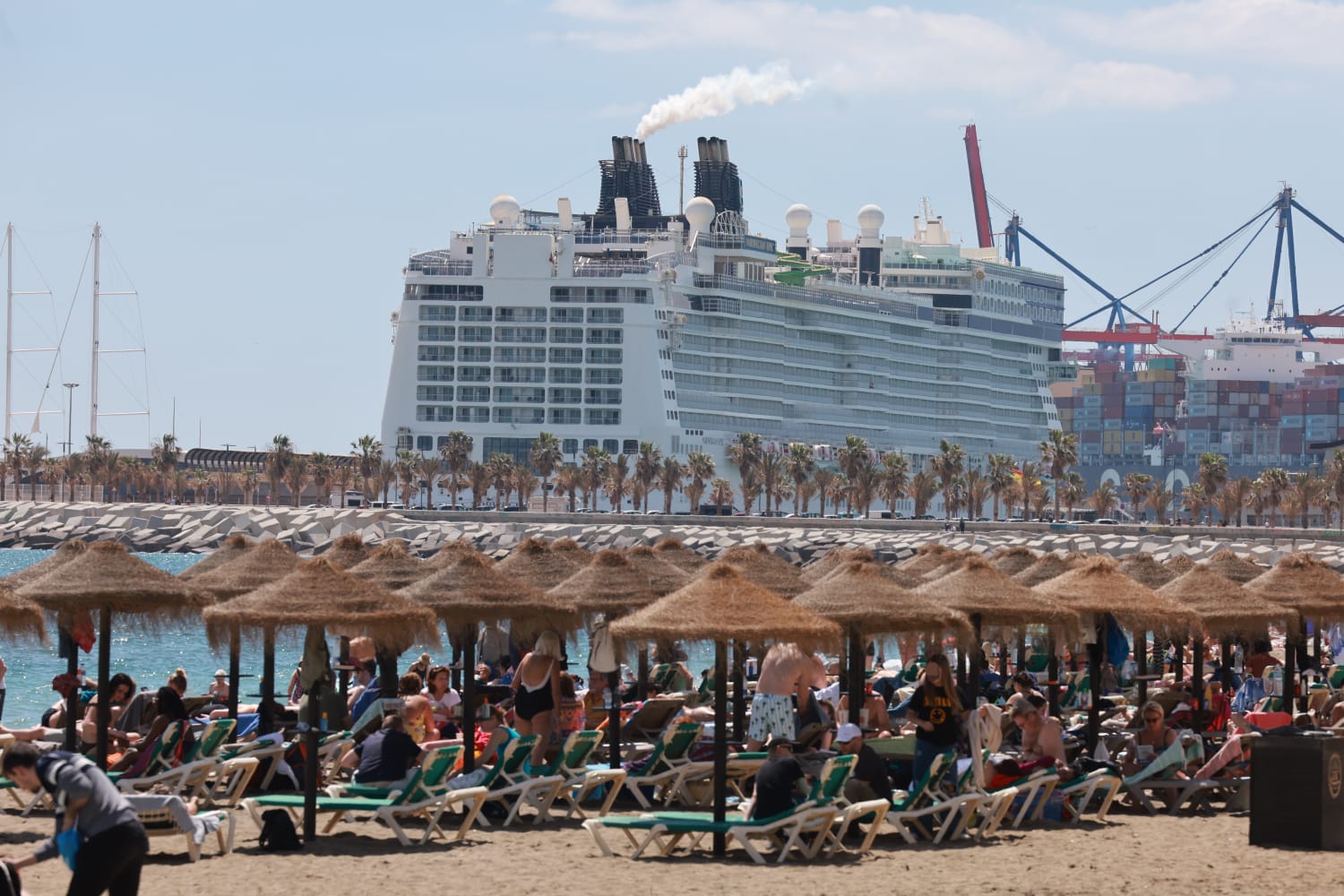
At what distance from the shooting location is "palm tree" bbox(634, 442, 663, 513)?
3625 inches

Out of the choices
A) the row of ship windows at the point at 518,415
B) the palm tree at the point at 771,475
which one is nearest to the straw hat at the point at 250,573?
the palm tree at the point at 771,475

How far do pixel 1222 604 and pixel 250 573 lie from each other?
8.14m

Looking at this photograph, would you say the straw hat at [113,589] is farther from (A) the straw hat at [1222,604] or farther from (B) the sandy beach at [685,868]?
(A) the straw hat at [1222,604]

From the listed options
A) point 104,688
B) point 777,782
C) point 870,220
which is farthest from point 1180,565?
point 870,220

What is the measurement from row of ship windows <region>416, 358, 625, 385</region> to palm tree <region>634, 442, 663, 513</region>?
4772 millimetres

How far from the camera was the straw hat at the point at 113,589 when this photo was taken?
43.5ft

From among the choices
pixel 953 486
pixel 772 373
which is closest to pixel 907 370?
Result: pixel 772 373

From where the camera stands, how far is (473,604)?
13.9m

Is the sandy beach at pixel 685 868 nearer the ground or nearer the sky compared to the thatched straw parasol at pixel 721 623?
nearer the ground

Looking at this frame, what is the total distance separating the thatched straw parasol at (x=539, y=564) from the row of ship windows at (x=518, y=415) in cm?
7890

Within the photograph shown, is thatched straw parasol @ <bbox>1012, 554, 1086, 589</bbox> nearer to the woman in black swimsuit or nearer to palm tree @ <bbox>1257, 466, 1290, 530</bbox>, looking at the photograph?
the woman in black swimsuit

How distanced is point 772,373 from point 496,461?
1700 centimetres

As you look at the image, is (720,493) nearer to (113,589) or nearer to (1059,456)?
(1059,456)

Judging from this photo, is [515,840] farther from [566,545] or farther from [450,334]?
[450,334]
